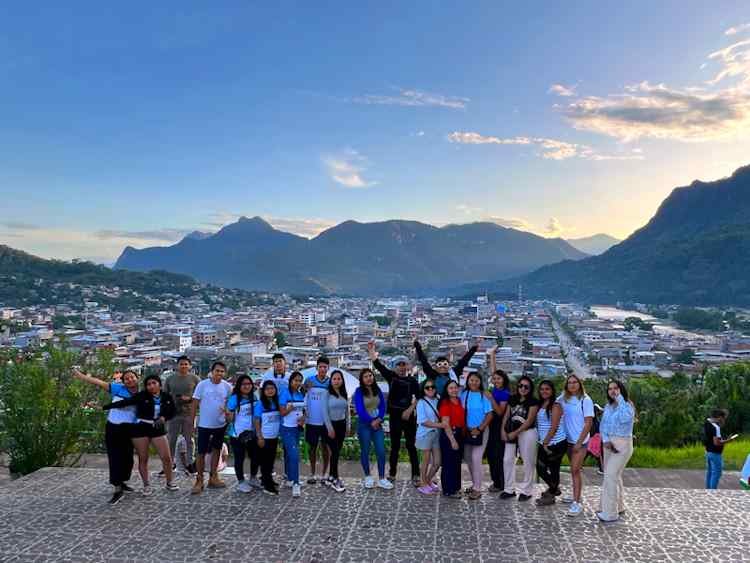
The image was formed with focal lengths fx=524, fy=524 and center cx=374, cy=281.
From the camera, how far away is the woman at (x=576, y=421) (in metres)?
4.18

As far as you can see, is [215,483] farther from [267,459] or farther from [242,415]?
[242,415]

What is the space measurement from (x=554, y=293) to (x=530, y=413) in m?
109

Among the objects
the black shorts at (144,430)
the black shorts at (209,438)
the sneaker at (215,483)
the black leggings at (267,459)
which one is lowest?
the sneaker at (215,483)

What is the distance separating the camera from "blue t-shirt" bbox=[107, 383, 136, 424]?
4.52m

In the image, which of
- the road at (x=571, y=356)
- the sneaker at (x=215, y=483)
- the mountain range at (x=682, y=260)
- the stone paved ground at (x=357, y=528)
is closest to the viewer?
the stone paved ground at (x=357, y=528)

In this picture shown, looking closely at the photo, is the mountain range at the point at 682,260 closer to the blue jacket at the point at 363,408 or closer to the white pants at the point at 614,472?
the white pants at the point at 614,472

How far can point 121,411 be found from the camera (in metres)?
4.53

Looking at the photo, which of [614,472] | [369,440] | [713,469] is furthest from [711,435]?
[369,440]

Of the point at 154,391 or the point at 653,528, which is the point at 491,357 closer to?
the point at 653,528

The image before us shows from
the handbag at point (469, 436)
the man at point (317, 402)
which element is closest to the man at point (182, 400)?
the man at point (317, 402)

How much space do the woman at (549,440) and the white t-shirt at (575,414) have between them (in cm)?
5

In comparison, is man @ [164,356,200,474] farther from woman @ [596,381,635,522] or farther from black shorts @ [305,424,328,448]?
woman @ [596,381,635,522]

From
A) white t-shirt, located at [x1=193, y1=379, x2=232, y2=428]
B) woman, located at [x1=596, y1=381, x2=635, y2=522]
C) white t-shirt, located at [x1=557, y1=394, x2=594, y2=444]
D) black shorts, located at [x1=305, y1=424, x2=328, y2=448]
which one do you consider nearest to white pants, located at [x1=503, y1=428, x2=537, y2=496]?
white t-shirt, located at [x1=557, y1=394, x2=594, y2=444]

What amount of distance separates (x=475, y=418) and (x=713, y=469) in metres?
2.60
